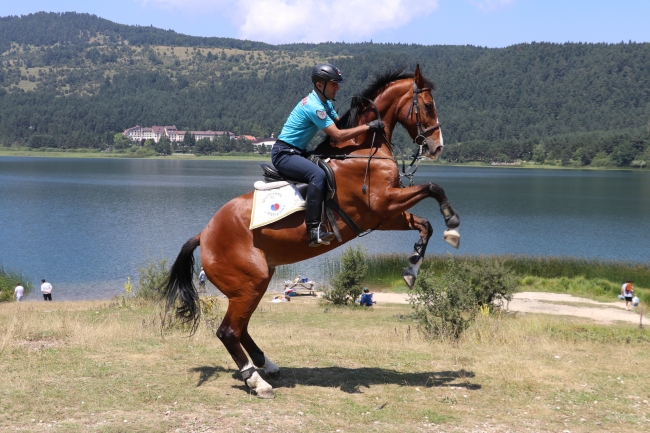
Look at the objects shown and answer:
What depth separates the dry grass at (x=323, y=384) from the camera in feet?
20.9

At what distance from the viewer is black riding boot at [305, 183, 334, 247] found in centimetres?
737

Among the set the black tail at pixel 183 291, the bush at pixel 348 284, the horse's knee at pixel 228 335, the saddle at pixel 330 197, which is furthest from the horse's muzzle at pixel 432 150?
the bush at pixel 348 284

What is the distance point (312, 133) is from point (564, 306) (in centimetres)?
1869

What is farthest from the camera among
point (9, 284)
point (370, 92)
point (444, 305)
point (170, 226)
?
point (170, 226)

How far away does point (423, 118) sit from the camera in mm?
7707

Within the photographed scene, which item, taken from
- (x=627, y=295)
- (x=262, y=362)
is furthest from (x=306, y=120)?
(x=627, y=295)

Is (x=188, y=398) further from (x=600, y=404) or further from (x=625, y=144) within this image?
(x=625, y=144)

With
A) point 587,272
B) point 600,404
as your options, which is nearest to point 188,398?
point 600,404

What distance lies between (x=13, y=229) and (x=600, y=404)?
1992 inches

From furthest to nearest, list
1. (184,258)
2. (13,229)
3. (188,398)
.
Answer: (13,229), (184,258), (188,398)

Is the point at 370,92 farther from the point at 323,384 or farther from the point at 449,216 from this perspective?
the point at 323,384

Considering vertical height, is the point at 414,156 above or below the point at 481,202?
above

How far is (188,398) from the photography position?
691 centimetres

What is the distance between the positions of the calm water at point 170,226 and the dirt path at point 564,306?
10822 mm
